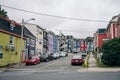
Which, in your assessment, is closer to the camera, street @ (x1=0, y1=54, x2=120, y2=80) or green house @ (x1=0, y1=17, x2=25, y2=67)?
street @ (x1=0, y1=54, x2=120, y2=80)

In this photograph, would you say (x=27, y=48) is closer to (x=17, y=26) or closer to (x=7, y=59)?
(x=17, y=26)

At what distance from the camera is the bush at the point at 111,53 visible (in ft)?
107

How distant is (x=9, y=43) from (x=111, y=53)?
16.5 metres

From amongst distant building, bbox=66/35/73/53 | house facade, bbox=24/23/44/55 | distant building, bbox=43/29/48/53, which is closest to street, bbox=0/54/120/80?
house facade, bbox=24/23/44/55

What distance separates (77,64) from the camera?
129 ft

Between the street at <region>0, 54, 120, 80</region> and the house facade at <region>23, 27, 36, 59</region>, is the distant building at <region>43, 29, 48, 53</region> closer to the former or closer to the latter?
the house facade at <region>23, 27, 36, 59</region>

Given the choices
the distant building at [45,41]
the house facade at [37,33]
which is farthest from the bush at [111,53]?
the distant building at [45,41]

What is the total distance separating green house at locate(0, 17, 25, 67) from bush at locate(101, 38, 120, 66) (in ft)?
43.7

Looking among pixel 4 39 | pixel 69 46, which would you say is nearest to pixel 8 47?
pixel 4 39

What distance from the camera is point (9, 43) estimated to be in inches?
1564

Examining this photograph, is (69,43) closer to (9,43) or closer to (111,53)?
(9,43)

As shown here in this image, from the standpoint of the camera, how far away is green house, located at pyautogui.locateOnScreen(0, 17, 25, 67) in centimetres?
3678

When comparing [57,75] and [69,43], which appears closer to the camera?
[57,75]

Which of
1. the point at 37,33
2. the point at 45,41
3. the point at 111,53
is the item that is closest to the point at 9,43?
the point at 111,53
